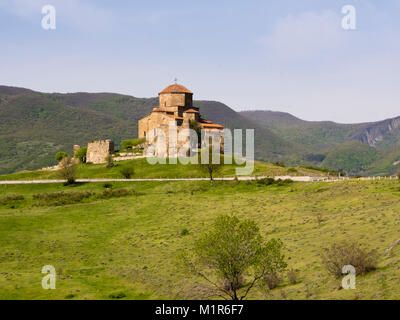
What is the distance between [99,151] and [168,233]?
2220 inches

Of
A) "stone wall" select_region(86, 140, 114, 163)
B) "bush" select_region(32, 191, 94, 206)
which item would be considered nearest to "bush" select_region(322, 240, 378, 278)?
"bush" select_region(32, 191, 94, 206)

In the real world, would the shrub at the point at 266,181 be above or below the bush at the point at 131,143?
below

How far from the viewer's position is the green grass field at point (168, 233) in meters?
28.3

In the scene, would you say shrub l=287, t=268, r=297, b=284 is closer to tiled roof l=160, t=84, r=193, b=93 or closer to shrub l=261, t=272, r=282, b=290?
shrub l=261, t=272, r=282, b=290

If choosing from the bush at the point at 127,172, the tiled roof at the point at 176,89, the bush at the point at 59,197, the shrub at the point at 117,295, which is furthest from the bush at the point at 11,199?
the tiled roof at the point at 176,89

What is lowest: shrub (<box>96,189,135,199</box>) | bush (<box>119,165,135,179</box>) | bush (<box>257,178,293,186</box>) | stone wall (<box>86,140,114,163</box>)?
shrub (<box>96,189,135,199</box>)

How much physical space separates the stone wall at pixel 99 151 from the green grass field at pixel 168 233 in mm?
28580

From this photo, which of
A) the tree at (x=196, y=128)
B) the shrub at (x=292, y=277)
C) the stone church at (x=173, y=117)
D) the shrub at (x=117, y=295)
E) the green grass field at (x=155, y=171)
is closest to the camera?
the shrub at (x=292, y=277)

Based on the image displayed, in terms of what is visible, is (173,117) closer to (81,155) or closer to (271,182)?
(81,155)

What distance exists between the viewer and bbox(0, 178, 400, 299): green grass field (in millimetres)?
28297

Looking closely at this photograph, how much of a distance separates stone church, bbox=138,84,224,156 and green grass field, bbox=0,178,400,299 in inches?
1002

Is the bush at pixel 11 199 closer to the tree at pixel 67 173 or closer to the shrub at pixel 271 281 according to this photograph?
the tree at pixel 67 173

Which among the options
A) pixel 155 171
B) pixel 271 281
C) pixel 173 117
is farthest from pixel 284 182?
pixel 173 117

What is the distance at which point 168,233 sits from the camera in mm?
44531
